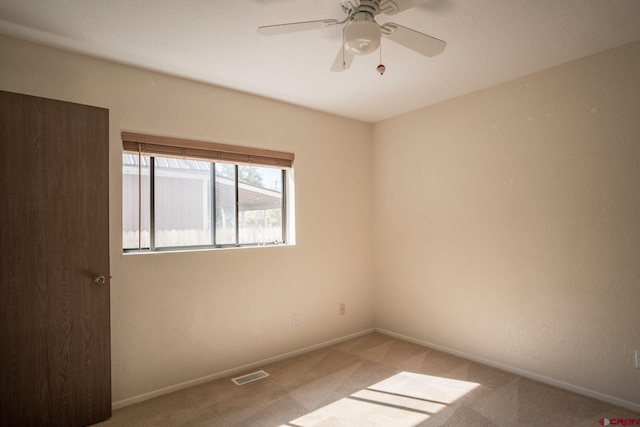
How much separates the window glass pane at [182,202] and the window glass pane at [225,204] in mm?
76

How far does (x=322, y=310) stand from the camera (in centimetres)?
368

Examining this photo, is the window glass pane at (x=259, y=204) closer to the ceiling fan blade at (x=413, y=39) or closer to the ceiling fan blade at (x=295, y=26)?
the ceiling fan blade at (x=295, y=26)

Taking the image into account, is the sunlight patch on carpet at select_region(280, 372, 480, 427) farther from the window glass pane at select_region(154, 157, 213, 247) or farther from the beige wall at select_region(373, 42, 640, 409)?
the window glass pane at select_region(154, 157, 213, 247)

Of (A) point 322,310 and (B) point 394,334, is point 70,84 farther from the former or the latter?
(B) point 394,334

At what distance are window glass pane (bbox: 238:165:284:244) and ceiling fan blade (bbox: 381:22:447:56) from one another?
6.03 ft

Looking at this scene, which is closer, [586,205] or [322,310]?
[586,205]

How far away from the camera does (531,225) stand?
2875 mm

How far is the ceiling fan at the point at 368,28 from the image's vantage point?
66.2 inches

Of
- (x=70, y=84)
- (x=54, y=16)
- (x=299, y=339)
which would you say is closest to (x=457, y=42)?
(x=54, y=16)

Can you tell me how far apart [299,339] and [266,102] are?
7.38 ft

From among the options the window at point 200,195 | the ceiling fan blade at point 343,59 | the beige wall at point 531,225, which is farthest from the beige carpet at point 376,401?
the ceiling fan blade at point 343,59

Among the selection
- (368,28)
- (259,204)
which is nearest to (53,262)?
(259,204)

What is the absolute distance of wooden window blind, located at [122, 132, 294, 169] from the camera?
2.64m

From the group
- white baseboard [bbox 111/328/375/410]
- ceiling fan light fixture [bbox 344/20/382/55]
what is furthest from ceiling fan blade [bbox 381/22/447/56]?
white baseboard [bbox 111/328/375/410]
